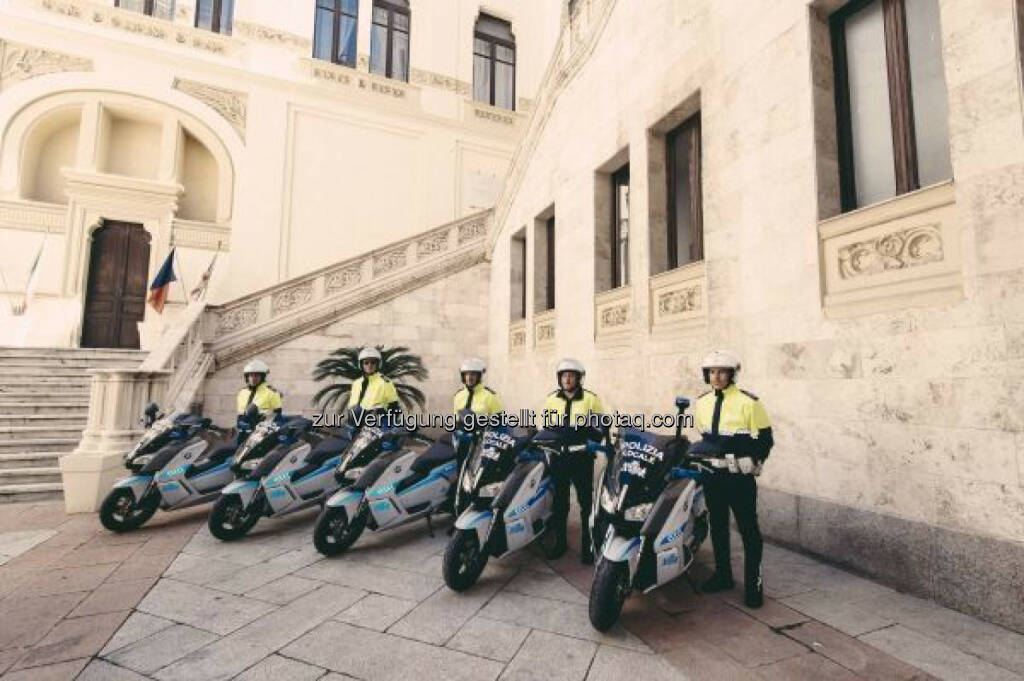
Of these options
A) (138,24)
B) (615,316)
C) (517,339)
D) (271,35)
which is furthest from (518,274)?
(138,24)

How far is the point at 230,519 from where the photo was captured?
4.94m

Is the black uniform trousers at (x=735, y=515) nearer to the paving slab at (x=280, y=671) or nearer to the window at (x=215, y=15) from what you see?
the paving slab at (x=280, y=671)

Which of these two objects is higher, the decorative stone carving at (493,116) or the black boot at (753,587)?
the decorative stone carving at (493,116)

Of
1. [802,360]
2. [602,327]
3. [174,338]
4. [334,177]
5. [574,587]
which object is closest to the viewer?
[574,587]

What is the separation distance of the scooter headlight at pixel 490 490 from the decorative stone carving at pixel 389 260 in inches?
358

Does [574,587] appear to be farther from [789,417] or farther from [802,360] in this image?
[802,360]

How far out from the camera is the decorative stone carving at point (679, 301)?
20.2ft

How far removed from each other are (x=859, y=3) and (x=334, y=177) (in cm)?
1405

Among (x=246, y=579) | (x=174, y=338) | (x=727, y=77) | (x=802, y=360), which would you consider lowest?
(x=246, y=579)

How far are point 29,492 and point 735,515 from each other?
8.25 metres

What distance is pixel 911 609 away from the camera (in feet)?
11.2

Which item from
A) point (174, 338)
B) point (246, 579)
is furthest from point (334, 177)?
point (246, 579)

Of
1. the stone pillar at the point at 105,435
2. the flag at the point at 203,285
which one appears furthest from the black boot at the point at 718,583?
the flag at the point at 203,285

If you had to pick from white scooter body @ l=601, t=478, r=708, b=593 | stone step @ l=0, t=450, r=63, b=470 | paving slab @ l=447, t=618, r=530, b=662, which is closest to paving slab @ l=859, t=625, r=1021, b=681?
white scooter body @ l=601, t=478, r=708, b=593
